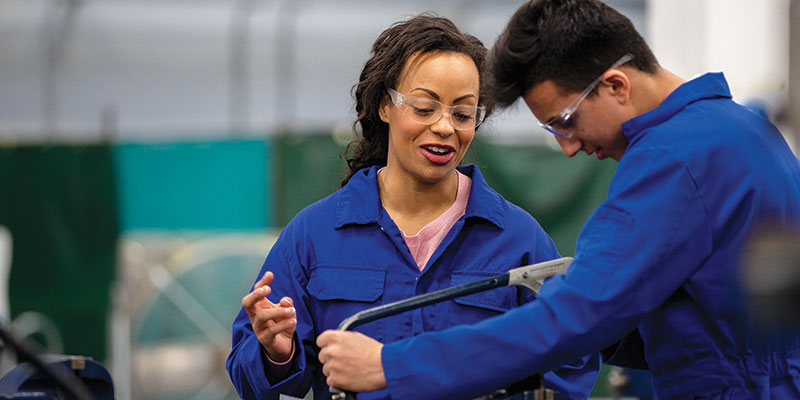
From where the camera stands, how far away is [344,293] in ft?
7.10

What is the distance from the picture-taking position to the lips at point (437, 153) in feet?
7.27

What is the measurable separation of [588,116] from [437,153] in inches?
21.7

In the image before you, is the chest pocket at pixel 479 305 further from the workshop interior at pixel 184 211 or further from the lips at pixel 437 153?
the workshop interior at pixel 184 211

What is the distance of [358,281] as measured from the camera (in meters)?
2.17

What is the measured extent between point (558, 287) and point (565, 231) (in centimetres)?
376

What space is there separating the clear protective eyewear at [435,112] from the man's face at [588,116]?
399 mm

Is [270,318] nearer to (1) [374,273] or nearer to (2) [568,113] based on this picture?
(1) [374,273]

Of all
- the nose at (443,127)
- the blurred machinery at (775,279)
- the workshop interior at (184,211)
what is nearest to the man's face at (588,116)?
the nose at (443,127)

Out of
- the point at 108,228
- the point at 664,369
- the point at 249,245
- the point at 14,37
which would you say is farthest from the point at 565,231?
the point at 14,37

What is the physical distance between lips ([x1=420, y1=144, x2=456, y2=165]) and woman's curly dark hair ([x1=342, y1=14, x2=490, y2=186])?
15 cm

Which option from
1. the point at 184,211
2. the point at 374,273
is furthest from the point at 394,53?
the point at 184,211

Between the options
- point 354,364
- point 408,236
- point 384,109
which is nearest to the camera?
point 354,364

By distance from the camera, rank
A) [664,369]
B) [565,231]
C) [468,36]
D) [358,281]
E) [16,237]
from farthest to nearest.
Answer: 1. [16,237]
2. [565,231]
3. [468,36]
4. [358,281]
5. [664,369]

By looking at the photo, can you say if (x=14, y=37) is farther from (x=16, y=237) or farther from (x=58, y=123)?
(x=16, y=237)
